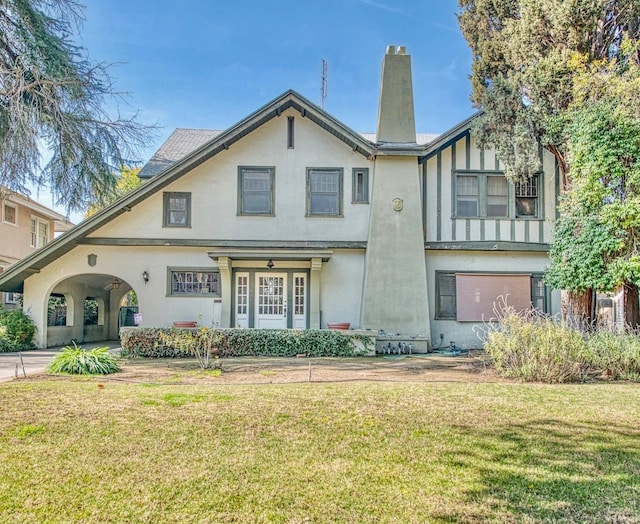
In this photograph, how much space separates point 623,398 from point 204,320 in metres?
11.0

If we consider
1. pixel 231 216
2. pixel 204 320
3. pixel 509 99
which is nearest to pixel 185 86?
pixel 231 216

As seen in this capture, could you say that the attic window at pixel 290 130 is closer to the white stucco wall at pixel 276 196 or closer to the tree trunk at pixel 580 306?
the white stucco wall at pixel 276 196

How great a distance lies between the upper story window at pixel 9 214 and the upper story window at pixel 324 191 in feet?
46.3

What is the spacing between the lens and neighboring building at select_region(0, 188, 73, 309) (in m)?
20.3

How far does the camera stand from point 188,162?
14.4 meters

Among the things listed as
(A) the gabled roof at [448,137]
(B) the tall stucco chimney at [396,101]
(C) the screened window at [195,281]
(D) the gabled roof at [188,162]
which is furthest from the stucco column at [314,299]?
(A) the gabled roof at [448,137]

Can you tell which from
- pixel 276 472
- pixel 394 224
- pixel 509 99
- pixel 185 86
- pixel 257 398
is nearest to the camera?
pixel 276 472

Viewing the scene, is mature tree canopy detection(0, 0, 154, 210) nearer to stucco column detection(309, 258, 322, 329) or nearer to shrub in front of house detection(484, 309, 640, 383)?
stucco column detection(309, 258, 322, 329)

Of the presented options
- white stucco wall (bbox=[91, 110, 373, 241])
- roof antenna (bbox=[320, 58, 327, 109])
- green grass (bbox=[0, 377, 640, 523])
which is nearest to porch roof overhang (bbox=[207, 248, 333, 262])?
white stucco wall (bbox=[91, 110, 373, 241])

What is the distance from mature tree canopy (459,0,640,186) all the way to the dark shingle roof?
32.3ft

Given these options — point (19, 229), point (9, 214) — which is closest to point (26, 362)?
point (9, 214)

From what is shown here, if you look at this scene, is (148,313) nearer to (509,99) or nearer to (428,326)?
(428,326)

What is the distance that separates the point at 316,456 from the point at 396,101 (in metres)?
12.5

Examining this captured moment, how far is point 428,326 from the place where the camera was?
14.1 m
